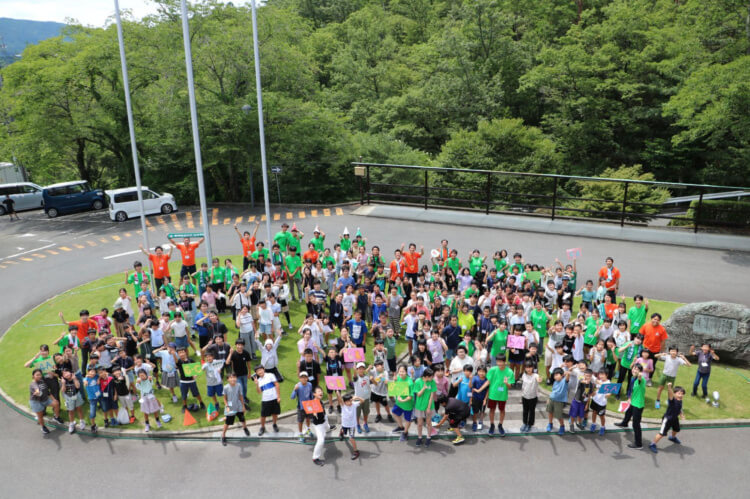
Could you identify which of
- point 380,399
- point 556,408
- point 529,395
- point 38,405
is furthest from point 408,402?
point 38,405

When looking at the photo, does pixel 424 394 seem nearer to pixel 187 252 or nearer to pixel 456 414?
pixel 456 414

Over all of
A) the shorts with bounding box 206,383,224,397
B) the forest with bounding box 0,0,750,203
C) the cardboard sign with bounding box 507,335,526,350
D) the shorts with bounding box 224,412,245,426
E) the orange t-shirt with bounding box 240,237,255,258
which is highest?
the forest with bounding box 0,0,750,203

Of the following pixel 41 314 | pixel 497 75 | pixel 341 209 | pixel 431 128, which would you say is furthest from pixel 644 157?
pixel 41 314

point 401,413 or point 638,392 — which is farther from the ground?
point 638,392

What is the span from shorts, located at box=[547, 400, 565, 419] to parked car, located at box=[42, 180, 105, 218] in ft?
98.0

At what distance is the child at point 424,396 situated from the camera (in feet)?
38.3

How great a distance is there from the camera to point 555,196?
2441 centimetres

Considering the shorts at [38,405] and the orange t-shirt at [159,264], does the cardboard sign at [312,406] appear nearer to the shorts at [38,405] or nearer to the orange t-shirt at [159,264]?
the shorts at [38,405]

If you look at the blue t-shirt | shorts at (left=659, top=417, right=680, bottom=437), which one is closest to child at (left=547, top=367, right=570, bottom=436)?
the blue t-shirt

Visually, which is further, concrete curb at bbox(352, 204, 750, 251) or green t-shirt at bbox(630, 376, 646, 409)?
concrete curb at bbox(352, 204, 750, 251)

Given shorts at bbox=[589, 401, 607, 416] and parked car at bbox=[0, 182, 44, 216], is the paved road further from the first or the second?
parked car at bbox=[0, 182, 44, 216]

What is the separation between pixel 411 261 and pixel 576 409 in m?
7.31

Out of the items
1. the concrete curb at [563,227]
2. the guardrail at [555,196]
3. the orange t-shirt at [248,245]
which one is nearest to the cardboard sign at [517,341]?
the orange t-shirt at [248,245]

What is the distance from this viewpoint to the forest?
97.8 feet
